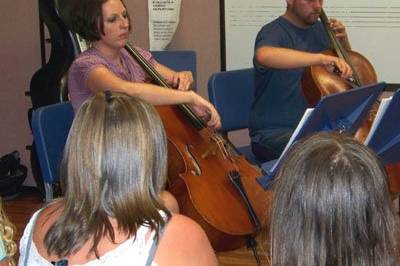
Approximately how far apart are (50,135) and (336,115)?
101 centimetres

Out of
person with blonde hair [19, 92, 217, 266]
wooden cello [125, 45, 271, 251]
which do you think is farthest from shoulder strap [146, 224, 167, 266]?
wooden cello [125, 45, 271, 251]

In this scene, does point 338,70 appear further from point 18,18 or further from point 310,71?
point 18,18

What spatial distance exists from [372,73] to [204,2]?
63.5 inches

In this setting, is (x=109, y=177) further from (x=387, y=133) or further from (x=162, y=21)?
(x=162, y=21)

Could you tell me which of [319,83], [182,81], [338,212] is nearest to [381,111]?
[319,83]

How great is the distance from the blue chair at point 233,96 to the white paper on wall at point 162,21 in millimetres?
1012

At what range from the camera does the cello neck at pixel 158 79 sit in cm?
258

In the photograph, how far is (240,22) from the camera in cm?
412

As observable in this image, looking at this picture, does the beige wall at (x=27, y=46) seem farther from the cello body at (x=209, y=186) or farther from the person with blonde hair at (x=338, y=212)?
the person with blonde hair at (x=338, y=212)

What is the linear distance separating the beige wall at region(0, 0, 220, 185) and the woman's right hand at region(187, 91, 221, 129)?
1694 mm

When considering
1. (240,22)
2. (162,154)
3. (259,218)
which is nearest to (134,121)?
(162,154)

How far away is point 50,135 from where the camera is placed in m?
2.58

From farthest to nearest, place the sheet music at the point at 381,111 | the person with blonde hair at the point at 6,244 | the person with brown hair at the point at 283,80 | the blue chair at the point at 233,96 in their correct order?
the blue chair at the point at 233,96, the person with brown hair at the point at 283,80, the sheet music at the point at 381,111, the person with blonde hair at the point at 6,244

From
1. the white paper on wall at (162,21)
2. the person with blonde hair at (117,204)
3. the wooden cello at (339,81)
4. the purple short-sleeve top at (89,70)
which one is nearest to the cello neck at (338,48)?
the wooden cello at (339,81)
